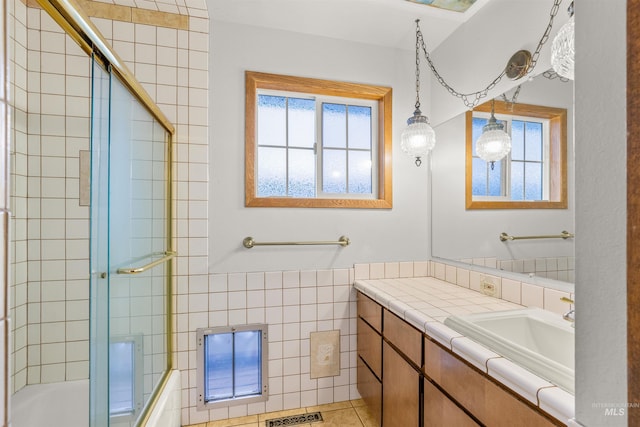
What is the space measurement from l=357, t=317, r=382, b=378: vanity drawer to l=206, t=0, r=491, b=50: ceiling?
6.02 ft

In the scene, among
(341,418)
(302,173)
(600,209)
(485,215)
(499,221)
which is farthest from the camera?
(302,173)

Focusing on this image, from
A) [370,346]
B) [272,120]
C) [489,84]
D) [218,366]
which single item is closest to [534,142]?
[489,84]

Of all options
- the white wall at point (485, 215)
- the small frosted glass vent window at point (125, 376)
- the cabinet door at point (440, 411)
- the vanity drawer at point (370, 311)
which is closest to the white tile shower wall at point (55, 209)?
the small frosted glass vent window at point (125, 376)

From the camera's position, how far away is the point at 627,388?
1.31 feet

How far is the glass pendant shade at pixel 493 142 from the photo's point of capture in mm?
1514

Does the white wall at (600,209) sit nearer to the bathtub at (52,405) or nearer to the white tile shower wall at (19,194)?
the bathtub at (52,405)

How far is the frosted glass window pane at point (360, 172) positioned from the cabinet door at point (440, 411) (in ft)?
4.07

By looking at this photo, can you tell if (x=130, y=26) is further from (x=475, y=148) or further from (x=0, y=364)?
(x=475, y=148)

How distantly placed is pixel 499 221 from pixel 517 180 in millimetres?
238

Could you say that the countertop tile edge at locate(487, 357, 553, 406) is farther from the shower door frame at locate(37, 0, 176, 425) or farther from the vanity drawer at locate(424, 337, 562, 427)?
the shower door frame at locate(37, 0, 176, 425)

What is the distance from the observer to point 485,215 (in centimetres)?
168

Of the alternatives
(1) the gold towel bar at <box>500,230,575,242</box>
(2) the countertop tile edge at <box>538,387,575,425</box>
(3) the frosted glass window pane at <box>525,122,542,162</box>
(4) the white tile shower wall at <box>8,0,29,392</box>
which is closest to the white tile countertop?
(2) the countertop tile edge at <box>538,387,575,425</box>

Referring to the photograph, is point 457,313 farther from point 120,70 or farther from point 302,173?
point 120,70

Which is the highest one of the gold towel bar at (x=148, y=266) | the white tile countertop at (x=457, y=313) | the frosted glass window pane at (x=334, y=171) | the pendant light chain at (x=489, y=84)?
the pendant light chain at (x=489, y=84)
